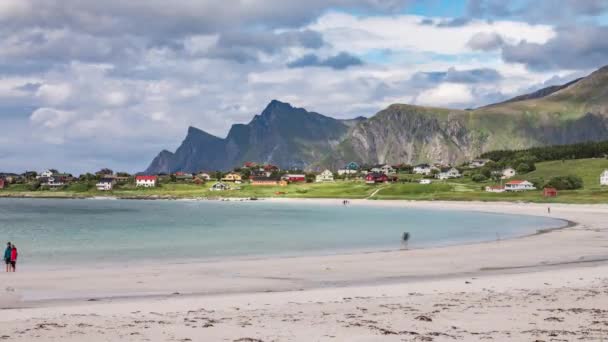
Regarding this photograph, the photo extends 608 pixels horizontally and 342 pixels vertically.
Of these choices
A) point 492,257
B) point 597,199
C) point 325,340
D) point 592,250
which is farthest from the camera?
point 597,199

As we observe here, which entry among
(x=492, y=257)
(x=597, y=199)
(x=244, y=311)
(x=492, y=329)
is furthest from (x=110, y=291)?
(x=597, y=199)

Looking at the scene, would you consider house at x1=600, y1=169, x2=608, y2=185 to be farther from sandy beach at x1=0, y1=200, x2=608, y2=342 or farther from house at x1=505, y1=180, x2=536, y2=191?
sandy beach at x1=0, y1=200, x2=608, y2=342

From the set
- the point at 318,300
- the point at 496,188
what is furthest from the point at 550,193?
the point at 318,300

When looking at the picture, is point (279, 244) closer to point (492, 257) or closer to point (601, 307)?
point (492, 257)

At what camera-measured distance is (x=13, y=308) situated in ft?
66.3

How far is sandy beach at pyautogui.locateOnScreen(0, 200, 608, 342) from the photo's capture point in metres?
16.3

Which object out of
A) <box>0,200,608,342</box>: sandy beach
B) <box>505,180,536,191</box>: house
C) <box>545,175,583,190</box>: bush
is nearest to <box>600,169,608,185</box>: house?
<box>545,175,583,190</box>: bush

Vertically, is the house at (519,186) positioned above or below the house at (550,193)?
above

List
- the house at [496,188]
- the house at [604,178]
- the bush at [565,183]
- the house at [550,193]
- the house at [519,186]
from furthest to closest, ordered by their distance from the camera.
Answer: the house at [604,178]
the house at [519,186]
the house at [496,188]
the bush at [565,183]
the house at [550,193]

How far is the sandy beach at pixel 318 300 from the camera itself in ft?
53.6

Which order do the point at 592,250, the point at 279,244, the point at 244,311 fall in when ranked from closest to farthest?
the point at 244,311
the point at 592,250
the point at 279,244

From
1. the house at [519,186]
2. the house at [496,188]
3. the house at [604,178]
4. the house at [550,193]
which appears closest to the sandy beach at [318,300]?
the house at [550,193]

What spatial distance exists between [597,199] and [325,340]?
399 feet

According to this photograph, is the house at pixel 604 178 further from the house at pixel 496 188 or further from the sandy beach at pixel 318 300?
the sandy beach at pixel 318 300
